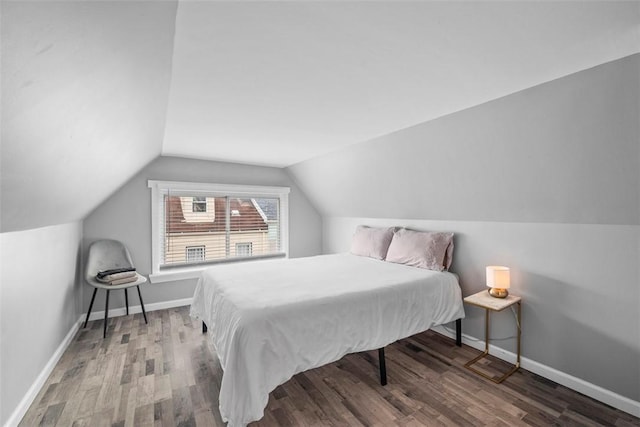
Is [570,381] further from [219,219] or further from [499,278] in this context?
[219,219]

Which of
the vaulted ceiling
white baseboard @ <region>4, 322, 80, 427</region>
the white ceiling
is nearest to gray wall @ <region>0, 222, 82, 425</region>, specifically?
white baseboard @ <region>4, 322, 80, 427</region>

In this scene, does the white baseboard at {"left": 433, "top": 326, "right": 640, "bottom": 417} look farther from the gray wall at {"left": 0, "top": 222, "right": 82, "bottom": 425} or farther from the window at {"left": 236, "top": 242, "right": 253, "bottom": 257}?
the gray wall at {"left": 0, "top": 222, "right": 82, "bottom": 425}

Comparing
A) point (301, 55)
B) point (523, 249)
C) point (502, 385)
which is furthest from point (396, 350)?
point (301, 55)

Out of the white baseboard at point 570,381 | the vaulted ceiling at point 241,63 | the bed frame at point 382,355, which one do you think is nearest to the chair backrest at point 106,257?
the vaulted ceiling at point 241,63

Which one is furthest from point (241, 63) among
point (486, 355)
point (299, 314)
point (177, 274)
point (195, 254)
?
point (195, 254)

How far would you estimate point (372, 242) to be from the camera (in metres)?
3.75

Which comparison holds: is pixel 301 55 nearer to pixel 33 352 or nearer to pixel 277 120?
pixel 277 120

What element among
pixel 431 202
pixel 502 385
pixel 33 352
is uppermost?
pixel 431 202

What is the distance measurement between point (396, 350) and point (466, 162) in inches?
74.5

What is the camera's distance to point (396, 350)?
2791 millimetres

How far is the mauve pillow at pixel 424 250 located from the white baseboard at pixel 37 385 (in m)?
3.24

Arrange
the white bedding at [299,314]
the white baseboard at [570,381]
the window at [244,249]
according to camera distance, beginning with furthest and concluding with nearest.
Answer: the window at [244,249]
the white baseboard at [570,381]
the white bedding at [299,314]

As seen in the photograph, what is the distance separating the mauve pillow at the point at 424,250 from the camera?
2.97 metres

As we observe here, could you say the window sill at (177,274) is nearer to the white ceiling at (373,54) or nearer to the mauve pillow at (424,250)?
the white ceiling at (373,54)
